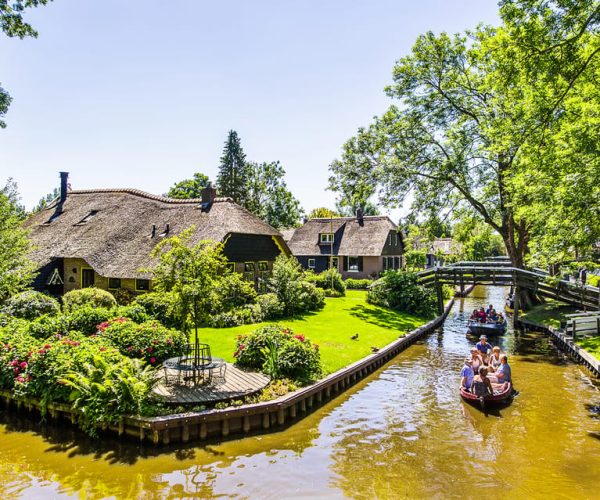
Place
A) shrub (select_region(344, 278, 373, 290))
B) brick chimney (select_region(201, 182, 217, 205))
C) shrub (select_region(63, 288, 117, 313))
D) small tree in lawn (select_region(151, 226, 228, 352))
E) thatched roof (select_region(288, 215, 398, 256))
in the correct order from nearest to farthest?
small tree in lawn (select_region(151, 226, 228, 352))
shrub (select_region(63, 288, 117, 313))
brick chimney (select_region(201, 182, 217, 205))
shrub (select_region(344, 278, 373, 290))
thatched roof (select_region(288, 215, 398, 256))

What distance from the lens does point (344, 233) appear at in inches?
2095

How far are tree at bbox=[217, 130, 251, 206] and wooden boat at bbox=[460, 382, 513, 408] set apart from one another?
5110cm

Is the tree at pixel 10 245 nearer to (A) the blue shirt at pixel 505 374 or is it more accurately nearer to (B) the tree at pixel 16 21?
(B) the tree at pixel 16 21

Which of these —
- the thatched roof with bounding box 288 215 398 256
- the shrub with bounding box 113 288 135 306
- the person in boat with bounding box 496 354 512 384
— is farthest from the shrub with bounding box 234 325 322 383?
the thatched roof with bounding box 288 215 398 256

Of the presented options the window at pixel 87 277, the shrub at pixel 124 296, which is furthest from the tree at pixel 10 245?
the window at pixel 87 277

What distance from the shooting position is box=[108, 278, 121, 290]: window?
2841 cm

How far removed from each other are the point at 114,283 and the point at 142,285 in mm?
2290

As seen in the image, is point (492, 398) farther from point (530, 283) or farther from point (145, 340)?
point (530, 283)

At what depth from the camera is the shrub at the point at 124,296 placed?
27172mm

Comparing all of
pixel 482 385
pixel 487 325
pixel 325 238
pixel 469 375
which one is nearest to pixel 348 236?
pixel 325 238

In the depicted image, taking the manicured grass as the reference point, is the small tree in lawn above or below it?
above

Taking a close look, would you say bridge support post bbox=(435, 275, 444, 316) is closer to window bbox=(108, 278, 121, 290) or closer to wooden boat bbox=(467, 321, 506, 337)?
wooden boat bbox=(467, 321, 506, 337)

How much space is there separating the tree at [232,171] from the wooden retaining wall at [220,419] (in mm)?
49710

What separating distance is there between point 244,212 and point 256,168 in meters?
38.8
